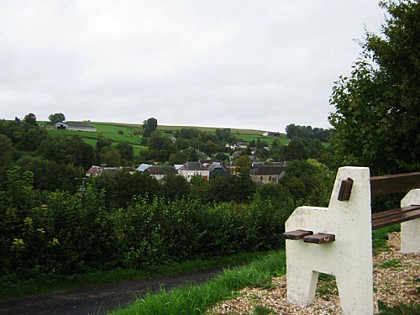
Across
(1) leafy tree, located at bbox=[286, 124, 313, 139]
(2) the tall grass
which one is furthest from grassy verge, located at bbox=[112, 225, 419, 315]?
(1) leafy tree, located at bbox=[286, 124, 313, 139]

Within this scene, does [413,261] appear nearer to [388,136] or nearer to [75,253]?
[388,136]

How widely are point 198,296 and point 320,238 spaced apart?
1.44m

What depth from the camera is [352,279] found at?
352 cm

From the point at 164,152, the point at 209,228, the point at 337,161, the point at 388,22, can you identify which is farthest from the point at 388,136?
the point at 164,152

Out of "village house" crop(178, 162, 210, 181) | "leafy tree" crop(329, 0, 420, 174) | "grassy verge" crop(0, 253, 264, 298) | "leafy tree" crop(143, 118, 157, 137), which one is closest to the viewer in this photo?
"grassy verge" crop(0, 253, 264, 298)

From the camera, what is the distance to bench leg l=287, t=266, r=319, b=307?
392 cm

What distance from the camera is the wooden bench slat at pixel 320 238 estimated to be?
11.5 feet

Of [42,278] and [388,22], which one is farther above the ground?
[388,22]

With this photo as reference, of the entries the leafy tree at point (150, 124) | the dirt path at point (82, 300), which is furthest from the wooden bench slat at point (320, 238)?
the leafy tree at point (150, 124)

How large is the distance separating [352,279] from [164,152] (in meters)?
103

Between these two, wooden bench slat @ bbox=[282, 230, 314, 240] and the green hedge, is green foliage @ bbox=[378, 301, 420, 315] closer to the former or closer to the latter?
wooden bench slat @ bbox=[282, 230, 314, 240]

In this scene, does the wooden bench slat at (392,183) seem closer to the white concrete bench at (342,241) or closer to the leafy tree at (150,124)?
the white concrete bench at (342,241)

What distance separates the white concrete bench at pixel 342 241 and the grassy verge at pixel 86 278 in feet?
14.6

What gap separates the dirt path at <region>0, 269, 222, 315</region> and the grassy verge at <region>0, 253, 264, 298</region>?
8.7 inches
